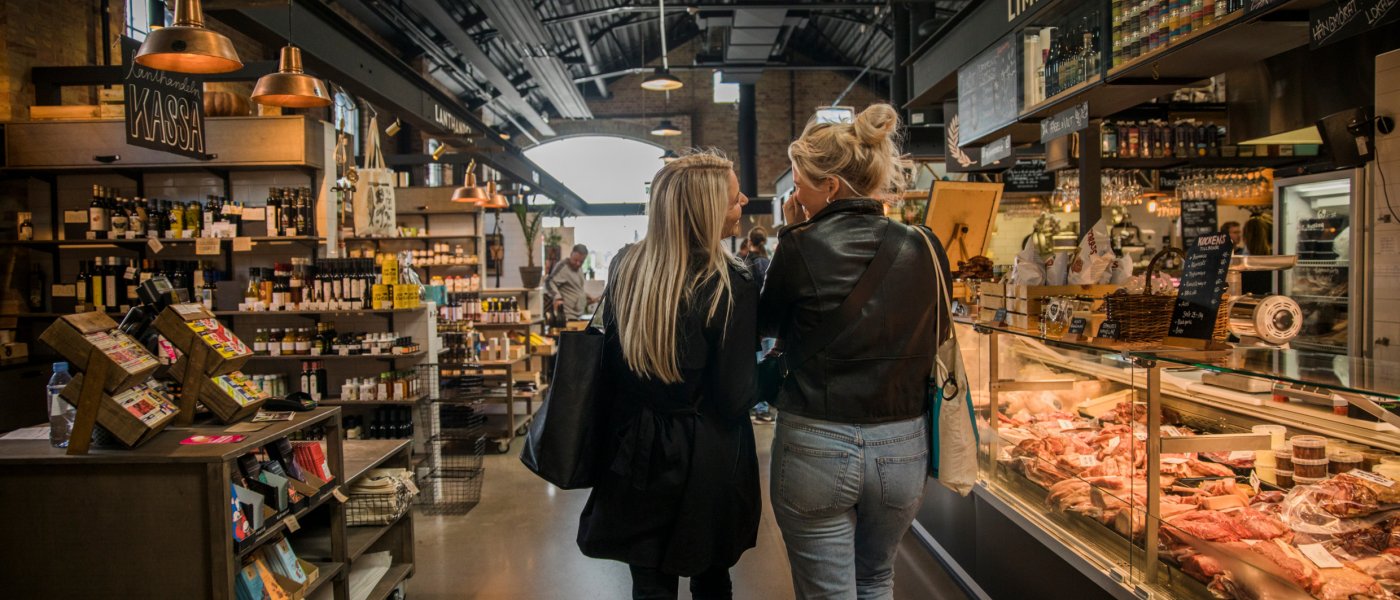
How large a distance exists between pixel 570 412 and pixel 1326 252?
611 centimetres

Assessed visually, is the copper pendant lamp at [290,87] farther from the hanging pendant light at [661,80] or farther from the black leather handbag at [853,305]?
the hanging pendant light at [661,80]

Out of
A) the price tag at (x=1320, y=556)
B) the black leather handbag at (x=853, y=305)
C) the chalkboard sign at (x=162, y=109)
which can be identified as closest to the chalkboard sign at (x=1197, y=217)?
the price tag at (x=1320, y=556)

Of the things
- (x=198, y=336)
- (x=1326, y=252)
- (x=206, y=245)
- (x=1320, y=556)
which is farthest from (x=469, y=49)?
(x=1320, y=556)

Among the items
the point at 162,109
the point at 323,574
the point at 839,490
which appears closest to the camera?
the point at 839,490

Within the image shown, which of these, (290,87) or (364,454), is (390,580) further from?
(290,87)

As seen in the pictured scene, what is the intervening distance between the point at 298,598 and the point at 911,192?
8.42 meters

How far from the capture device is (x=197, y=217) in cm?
598

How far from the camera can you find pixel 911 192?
9.84 m

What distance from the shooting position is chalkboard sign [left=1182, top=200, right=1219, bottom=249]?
9133 millimetres

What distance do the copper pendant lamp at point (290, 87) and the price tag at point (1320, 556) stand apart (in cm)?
449

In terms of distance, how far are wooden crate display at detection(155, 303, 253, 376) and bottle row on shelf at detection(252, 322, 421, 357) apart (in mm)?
3119

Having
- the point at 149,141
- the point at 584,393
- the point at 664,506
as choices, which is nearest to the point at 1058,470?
the point at 664,506

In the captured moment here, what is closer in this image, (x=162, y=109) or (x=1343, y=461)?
(x=1343, y=461)

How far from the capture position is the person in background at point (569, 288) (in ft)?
32.4
